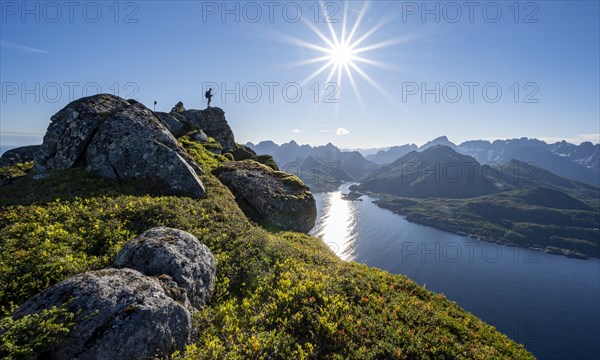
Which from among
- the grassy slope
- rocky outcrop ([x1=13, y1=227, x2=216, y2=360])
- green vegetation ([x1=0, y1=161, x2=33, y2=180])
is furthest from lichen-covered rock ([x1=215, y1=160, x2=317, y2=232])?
green vegetation ([x1=0, y1=161, x2=33, y2=180])

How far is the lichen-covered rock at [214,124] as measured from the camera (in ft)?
188

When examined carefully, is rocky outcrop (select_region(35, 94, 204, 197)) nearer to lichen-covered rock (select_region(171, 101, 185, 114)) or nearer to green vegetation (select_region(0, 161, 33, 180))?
green vegetation (select_region(0, 161, 33, 180))

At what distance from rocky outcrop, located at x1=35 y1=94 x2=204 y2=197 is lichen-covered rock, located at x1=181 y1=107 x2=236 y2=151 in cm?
2995

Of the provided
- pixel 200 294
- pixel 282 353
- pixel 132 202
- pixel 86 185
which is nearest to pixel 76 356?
pixel 200 294

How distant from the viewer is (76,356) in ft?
24.7

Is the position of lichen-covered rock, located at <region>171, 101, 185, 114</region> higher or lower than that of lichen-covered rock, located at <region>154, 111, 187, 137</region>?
higher

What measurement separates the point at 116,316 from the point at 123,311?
8.1 inches

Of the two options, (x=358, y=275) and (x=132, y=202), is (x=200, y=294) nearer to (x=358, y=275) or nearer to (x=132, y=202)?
(x=358, y=275)

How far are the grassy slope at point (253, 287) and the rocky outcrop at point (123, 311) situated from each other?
43.1 inches

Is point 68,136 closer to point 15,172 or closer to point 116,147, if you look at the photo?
point 116,147

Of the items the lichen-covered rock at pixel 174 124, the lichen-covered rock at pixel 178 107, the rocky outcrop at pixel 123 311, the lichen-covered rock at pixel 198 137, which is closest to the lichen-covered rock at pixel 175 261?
the rocky outcrop at pixel 123 311

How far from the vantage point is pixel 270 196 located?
2991 cm

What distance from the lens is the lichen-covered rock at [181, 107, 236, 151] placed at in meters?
57.4

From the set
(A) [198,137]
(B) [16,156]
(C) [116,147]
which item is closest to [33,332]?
(C) [116,147]
